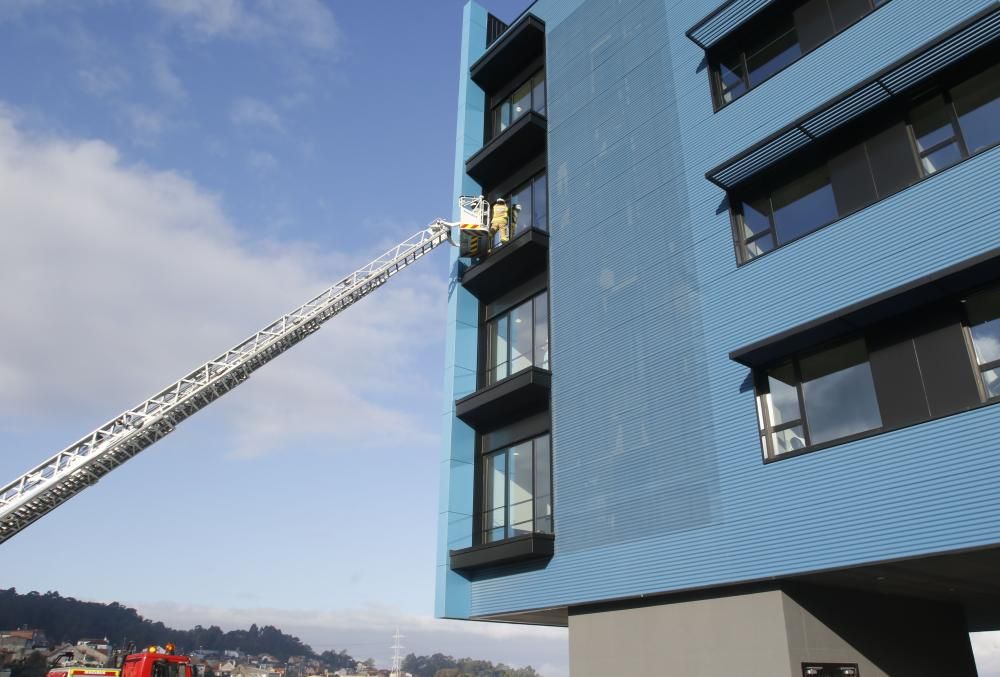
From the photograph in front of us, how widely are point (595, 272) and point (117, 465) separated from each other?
16.1 metres

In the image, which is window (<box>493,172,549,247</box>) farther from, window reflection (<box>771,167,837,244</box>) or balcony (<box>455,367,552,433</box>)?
window reflection (<box>771,167,837,244</box>)

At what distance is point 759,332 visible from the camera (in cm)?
1758

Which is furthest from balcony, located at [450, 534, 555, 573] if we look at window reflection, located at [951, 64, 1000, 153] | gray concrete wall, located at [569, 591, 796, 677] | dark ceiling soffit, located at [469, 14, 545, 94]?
dark ceiling soffit, located at [469, 14, 545, 94]

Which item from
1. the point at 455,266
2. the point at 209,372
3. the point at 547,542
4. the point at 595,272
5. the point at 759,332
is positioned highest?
the point at 455,266

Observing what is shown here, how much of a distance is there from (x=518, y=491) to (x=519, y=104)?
670 inches

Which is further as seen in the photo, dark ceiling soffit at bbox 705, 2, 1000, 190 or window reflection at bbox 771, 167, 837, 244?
window reflection at bbox 771, 167, 837, 244

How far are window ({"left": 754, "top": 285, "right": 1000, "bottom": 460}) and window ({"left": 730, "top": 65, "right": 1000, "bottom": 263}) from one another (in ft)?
9.75

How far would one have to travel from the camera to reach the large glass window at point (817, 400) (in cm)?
1583

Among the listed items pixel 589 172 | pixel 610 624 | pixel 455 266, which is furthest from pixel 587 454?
pixel 455 266

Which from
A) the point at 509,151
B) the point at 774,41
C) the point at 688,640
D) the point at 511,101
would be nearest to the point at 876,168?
the point at 774,41

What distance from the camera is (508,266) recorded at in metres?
27.1

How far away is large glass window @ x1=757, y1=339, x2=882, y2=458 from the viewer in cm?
1583

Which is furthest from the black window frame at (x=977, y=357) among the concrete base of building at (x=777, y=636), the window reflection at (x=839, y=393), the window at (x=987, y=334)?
the concrete base of building at (x=777, y=636)

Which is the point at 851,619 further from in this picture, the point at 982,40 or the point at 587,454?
the point at 982,40
